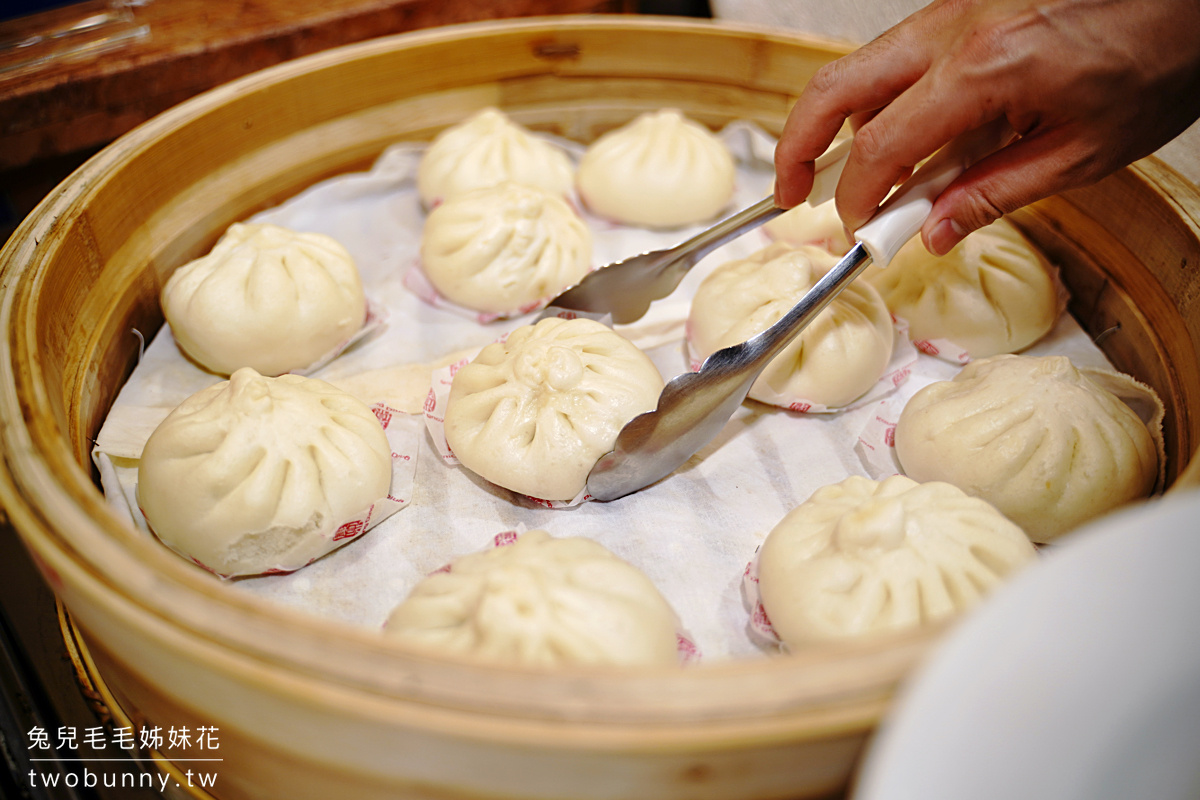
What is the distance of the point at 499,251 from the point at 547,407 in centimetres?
60

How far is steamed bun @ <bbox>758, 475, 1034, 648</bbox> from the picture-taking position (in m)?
1.16

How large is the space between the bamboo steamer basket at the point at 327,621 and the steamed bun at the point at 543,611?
6.7 inches

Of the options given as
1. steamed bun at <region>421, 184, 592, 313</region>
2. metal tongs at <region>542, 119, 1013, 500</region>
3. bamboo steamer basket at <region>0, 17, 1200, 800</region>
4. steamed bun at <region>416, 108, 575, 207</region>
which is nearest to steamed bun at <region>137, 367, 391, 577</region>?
bamboo steamer basket at <region>0, 17, 1200, 800</region>

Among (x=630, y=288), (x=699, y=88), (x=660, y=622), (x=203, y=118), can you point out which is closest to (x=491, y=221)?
(x=630, y=288)

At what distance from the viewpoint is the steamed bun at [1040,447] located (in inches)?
55.1

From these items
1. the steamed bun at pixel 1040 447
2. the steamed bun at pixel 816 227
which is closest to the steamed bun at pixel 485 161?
the steamed bun at pixel 816 227

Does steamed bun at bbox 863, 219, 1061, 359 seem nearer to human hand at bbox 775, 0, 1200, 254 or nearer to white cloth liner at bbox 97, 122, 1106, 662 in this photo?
white cloth liner at bbox 97, 122, 1106, 662

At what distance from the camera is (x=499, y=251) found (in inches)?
76.5

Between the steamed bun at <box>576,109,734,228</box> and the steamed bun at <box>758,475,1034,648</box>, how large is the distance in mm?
1184

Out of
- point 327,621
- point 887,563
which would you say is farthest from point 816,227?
point 327,621

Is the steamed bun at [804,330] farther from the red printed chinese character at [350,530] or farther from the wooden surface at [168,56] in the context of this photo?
the wooden surface at [168,56]

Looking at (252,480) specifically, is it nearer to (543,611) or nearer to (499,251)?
(543,611)

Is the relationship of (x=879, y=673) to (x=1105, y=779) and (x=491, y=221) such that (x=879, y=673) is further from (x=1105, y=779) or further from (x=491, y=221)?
(x=491, y=221)

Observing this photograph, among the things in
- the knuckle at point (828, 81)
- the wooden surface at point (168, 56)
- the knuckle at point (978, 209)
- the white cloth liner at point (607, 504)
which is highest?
the wooden surface at point (168, 56)
